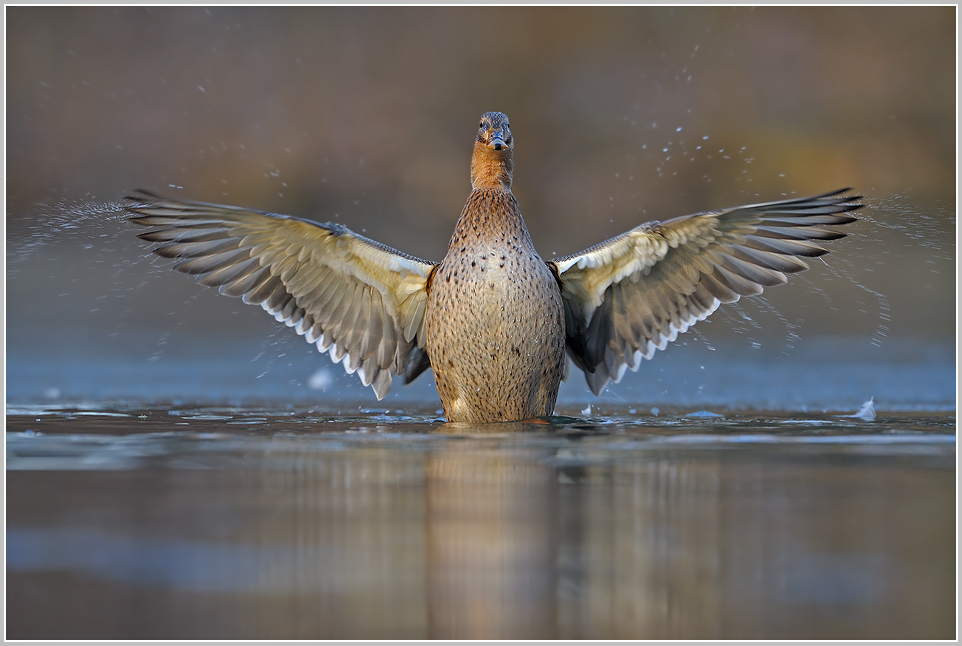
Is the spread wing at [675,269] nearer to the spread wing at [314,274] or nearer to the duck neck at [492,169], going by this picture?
the duck neck at [492,169]

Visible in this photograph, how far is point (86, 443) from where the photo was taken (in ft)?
16.9

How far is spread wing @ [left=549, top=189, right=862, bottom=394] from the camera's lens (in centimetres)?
632

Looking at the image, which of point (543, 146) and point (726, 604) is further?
point (543, 146)

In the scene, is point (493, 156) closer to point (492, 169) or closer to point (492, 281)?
point (492, 169)

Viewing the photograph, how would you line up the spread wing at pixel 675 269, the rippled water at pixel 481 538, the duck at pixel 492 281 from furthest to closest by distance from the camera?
1. the spread wing at pixel 675 269
2. the duck at pixel 492 281
3. the rippled water at pixel 481 538

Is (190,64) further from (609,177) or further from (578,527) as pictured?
(578,527)

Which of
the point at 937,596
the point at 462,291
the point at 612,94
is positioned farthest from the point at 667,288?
the point at 612,94

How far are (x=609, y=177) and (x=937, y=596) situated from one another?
34.4 feet

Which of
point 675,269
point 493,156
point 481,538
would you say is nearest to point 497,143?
point 493,156

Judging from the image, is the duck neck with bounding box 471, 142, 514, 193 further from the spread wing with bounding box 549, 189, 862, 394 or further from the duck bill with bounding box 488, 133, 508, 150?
the spread wing with bounding box 549, 189, 862, 394

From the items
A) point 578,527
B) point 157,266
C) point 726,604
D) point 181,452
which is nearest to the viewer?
point 726,604

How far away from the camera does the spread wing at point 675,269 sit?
6.32m

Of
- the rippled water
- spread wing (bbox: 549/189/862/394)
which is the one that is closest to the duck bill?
spread wing (bbox: 549/189/862/394)

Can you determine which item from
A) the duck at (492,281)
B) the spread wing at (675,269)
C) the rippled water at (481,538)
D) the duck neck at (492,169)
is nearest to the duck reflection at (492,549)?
the rippled water at (481,538)
